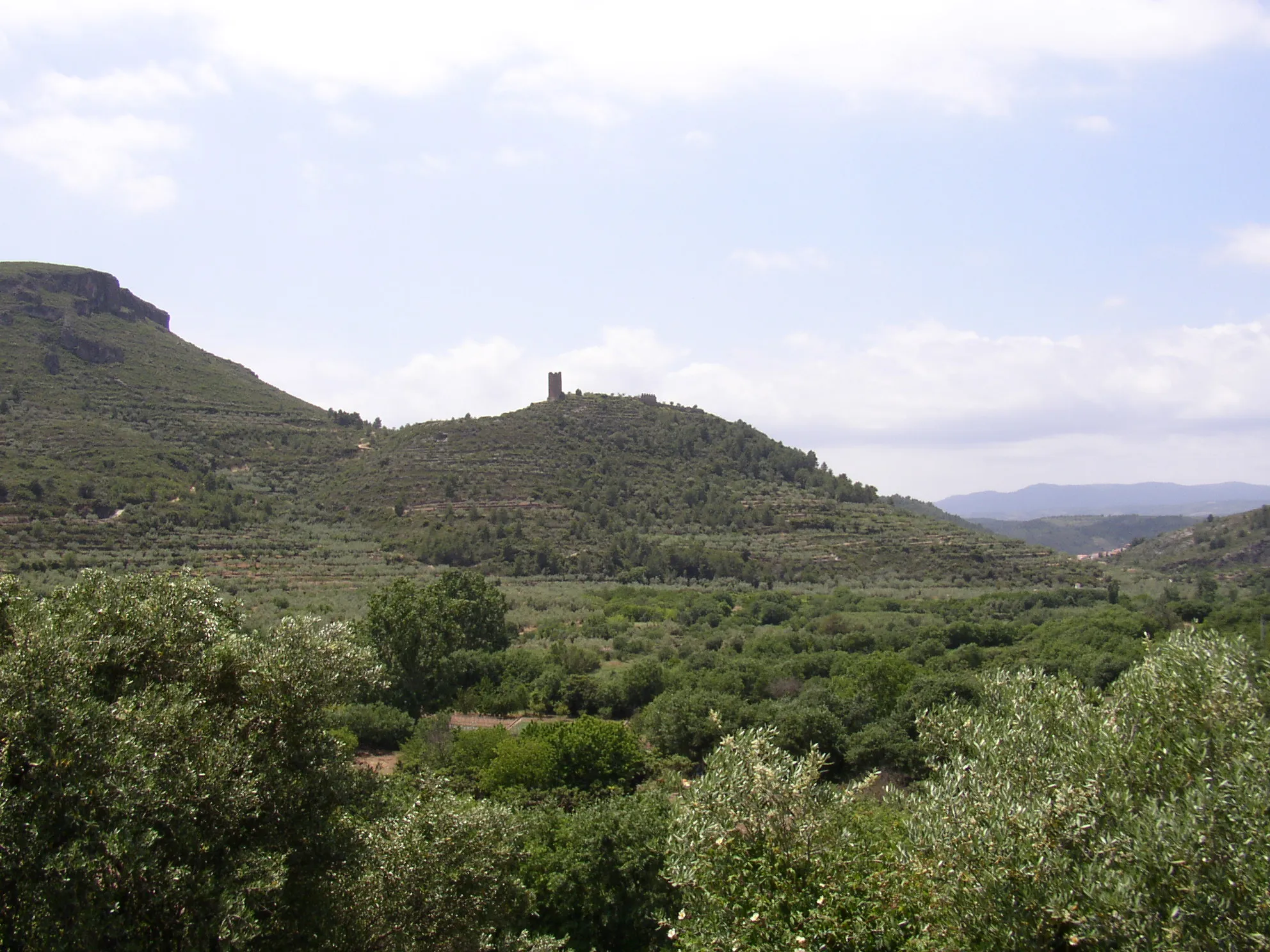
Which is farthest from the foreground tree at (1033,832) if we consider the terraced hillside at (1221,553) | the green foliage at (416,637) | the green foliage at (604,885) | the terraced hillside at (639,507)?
the terraced hillside at (1221,553)

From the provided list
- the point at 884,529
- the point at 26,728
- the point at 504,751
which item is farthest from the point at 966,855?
the point at 884,529

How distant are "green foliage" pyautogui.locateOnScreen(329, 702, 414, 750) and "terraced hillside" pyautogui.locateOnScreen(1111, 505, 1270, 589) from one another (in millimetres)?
61003

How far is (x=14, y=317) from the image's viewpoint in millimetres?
81688

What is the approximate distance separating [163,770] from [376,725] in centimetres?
2323

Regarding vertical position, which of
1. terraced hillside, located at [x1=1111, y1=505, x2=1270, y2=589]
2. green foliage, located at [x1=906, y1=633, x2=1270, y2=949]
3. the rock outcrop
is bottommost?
terraced hillside, located at [x1=1111, y1=505, x2=1270, y2=589]

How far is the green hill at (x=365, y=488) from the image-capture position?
196 feet

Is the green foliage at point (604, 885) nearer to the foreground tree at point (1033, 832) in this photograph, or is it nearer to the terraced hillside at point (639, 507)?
the foreground tree at point (1033, 832)

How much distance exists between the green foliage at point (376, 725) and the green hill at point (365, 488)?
958 inches

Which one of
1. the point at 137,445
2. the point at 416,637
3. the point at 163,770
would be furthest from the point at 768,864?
the point at 137,445

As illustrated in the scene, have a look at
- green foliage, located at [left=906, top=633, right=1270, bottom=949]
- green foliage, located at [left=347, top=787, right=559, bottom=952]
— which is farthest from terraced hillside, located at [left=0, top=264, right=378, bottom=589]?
green foliage, located at [left=906, top=633, right=1270, bottom=949]

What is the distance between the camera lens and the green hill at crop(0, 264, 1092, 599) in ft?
196

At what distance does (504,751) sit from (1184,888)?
20188 mm

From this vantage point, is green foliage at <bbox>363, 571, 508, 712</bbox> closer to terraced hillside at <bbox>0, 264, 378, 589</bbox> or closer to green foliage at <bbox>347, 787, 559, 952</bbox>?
terraced hillside at <bbox>0, 264, 378, 589</bbox>

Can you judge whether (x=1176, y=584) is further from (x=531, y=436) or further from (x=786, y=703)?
(x=531, y=436)
